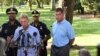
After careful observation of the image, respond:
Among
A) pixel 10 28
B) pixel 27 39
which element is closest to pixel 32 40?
pixel 27 39

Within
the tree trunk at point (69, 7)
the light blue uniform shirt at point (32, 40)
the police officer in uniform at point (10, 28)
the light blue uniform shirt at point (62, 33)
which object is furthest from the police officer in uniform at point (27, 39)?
the tree trunk at point (69, 7)

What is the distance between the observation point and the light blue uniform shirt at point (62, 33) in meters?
7.75

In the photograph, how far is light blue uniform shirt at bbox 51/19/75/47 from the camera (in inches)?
305

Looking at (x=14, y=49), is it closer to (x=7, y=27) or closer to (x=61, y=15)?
(x=7, y=27)

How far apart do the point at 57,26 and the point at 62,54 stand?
2.02 feet

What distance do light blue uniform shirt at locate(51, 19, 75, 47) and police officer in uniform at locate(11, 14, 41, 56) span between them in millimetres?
707

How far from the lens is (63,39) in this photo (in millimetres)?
7844

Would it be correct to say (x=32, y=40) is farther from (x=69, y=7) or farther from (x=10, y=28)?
(x=69, y=7)

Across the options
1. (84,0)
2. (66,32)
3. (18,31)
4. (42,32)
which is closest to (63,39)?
(66,32)

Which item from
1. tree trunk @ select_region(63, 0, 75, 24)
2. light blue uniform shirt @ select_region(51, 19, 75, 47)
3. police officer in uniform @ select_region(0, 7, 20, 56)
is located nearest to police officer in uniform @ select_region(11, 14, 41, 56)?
police officer in uniform @ select_region(0, 7, 20, 56)

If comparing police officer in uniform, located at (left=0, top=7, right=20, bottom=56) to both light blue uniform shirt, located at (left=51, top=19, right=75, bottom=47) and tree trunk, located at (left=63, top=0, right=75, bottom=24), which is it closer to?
light blue uniform shirt, located at (left=51, top=19, right=75, bottom=47)

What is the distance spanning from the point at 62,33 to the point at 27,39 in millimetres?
1027

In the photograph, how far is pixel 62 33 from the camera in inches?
306

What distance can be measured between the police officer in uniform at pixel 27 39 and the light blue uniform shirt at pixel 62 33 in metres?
0.71
